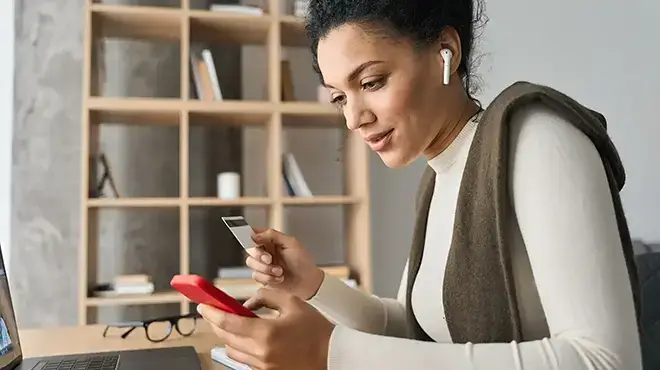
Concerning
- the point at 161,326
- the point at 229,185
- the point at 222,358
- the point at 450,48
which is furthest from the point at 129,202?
the point at 450,48

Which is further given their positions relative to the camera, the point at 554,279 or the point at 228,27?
the point at 228,27

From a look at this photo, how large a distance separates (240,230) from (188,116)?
1.13m

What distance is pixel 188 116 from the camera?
199 centimetres

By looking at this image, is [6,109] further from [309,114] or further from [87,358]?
[87,358]

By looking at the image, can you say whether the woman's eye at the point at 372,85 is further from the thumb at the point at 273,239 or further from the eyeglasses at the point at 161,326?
the eyeglasses at the point at 161,326

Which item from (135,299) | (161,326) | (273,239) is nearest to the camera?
(273,239)

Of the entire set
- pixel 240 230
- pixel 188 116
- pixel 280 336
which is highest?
pixel 188 116

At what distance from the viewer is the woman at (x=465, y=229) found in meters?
0.67

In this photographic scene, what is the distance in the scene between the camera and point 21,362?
1027mm

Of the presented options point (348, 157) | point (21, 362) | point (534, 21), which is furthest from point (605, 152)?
point (534, 21)

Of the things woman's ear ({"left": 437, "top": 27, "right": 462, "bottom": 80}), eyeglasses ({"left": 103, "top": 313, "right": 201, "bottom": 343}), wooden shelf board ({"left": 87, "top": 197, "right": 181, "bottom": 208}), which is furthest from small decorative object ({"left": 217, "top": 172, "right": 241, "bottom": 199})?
woman's ear ({"left": 437, "top": 27, "right": 462, "bottom": 80})

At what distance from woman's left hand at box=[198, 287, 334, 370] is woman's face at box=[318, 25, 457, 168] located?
0.32 metres

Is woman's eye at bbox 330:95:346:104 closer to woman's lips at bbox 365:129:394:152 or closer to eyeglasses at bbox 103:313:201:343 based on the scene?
woman's lips at bbox 365:129:394:152

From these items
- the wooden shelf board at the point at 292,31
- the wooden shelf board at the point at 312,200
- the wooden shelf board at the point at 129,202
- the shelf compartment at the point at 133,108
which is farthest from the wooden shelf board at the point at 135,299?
the wooden shelf board at the point at 292,31
